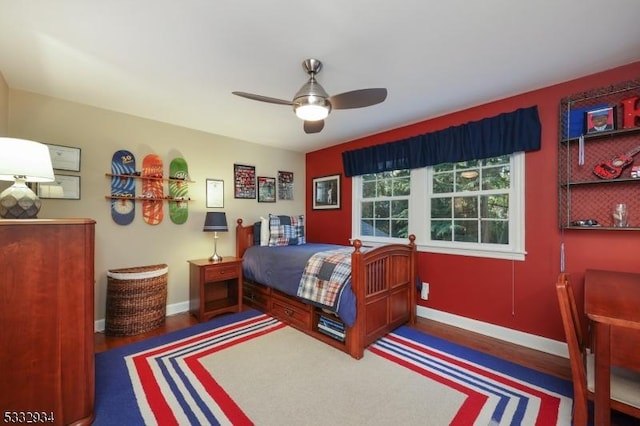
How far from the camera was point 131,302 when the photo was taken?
277cm

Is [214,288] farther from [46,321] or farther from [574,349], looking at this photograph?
[574,349]

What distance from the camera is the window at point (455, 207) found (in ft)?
8.85

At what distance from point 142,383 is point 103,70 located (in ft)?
7.77

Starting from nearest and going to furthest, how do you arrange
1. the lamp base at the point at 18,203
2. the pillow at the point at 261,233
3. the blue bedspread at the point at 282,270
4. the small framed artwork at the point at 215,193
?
the lamp base at the point at 18,203 → the blue bedspread at the point at 282,270 → the small framed artwork at the point at 215,193 → the pillow at the point at 261,233

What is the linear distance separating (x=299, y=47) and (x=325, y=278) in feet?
6.05

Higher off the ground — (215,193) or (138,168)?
(138,168)

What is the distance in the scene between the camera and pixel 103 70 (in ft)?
7.16

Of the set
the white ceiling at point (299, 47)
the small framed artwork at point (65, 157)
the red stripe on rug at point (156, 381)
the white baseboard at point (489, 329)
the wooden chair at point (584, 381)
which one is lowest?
the red stripe on rug at point (156, 381)

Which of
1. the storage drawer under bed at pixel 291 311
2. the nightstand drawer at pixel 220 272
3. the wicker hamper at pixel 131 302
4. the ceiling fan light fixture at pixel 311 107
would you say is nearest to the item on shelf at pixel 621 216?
the ceiling fan light fixture at pixel 311 107

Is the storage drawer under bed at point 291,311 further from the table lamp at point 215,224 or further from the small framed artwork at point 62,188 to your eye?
the small framed artwork at point 62,188

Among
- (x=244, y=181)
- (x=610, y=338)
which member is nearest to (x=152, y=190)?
(x=244, y=181)

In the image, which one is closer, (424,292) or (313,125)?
(313,125)

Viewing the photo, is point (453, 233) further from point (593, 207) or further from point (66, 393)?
point (66, 393)

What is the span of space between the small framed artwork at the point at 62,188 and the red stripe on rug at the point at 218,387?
199 centimetres
